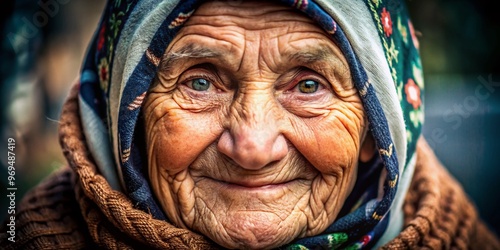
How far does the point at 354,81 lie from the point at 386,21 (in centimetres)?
30

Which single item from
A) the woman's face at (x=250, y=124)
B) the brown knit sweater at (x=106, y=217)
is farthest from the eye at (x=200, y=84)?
the brown knit sweater at (x=106, y=217)

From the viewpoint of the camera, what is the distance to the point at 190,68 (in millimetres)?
1913

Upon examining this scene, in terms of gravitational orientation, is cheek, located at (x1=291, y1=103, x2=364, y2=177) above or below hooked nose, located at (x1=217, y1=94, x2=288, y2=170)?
below

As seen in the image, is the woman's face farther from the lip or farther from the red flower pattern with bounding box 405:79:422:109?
the red flower pattern with bounding box 405:79:422:109

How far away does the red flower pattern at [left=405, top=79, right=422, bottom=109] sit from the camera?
84.6 inches

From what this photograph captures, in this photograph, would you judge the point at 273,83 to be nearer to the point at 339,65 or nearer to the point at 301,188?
the point at 339,65

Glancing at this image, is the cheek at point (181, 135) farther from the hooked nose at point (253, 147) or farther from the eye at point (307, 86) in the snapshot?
the eye at point (307, 86)

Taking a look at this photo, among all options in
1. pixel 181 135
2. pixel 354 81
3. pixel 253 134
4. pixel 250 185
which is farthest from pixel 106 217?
pixel 354 81

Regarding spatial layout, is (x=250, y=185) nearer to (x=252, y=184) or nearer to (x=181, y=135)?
(x=252, y=184)

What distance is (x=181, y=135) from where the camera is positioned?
6.12 ft

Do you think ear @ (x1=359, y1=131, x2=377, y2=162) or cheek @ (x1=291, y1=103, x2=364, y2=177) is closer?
cheek @ (x1=291, y1=103, x2=364, y2=177)

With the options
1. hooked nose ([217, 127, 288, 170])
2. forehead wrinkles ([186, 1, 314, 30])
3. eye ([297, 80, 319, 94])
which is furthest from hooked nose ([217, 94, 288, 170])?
forehead wrinkles ([186, 1, 314, 30])

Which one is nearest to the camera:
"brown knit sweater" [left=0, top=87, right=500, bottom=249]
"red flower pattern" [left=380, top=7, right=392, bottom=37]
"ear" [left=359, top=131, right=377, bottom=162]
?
"brown knit sweater" [left=0, top=87, right=500, bottom=249]

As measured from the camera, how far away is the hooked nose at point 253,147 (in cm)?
178
